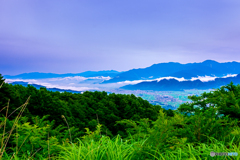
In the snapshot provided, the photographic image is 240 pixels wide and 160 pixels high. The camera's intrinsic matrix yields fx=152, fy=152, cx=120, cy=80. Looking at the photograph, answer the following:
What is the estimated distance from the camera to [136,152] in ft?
7.55

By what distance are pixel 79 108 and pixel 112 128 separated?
12.1ft

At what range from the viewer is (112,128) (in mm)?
14367

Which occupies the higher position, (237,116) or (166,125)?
(166,125)

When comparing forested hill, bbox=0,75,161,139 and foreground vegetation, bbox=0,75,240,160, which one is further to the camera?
forested hill, bbox=0,75,161,139

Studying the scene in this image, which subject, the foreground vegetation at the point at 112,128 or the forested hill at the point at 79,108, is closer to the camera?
the foreground vegetation at the point at 112,128

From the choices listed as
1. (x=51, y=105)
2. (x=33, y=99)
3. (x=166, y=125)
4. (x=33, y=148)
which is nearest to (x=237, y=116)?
(x=166, y=125)

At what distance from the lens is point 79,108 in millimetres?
14594

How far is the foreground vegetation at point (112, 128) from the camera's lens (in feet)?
7.46

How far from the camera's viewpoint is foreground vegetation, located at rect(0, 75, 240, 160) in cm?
227

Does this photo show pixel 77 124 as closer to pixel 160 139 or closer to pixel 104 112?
pixel 104 112

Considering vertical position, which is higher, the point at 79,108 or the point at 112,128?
the point at 79,108

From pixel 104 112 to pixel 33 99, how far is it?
6.88 metres

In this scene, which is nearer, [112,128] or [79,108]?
[112,128]

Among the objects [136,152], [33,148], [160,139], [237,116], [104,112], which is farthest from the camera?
[104,112]
